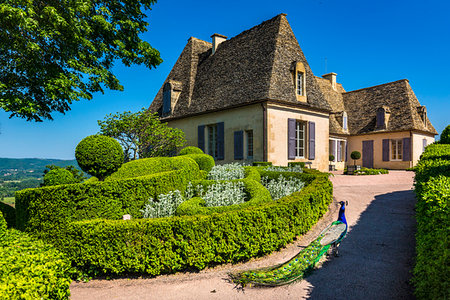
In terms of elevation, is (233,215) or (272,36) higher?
(272,36)

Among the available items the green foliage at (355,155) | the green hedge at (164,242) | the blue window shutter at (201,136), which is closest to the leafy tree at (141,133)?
the blue window shutter at (201,136)

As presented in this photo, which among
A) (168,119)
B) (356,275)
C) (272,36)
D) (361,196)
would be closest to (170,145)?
(168,119)

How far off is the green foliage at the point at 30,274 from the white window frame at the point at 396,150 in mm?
26657

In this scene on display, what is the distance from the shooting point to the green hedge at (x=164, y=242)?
4.99 meters

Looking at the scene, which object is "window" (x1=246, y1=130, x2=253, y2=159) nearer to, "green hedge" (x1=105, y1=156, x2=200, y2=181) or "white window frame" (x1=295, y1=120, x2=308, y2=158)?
"white window frame" (x1=295, y1=120, x2=308, y2=158)

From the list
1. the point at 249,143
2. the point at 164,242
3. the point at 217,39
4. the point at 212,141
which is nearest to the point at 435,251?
the point at 164,242

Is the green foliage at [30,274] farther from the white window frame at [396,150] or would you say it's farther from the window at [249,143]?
the white window frame at [396,150]

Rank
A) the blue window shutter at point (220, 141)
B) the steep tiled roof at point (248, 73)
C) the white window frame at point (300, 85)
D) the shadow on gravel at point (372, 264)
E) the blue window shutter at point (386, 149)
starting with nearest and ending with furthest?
the shadow on gravel at point (372, 264), the steep tiled roof at point (248, 73), the white window frame at point (300, 85), the blue window shutter at point (220, 141), the blue window shutter at point (386, 149)

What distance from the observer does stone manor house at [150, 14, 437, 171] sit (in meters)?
15.9

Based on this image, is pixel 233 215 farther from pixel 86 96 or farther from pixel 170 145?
pixel 170 145

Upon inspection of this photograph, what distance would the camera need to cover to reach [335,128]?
2416cm

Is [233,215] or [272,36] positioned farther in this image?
[272,36]

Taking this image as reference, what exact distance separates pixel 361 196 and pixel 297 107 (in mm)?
7595

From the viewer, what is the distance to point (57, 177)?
887cm
